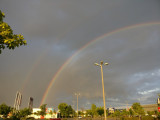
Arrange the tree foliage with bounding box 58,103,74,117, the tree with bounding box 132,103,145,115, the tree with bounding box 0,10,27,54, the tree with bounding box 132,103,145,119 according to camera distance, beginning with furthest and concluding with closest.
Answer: the tree foliage with bounding box 58,103,74,117 → the tree with bounding box 132,103,145,115 → the tree with bounding box 132,103,145,119 → the tree with bounding box 0,10,27,54

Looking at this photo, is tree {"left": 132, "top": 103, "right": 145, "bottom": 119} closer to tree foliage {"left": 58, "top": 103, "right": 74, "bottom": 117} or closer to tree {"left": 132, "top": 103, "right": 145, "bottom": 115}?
tree {"left": 132, "top": 103, "right": 145, "bottom": 115}

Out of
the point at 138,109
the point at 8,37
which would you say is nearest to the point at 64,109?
the point at 138,109

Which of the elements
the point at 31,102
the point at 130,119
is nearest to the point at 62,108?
the point at 130,119

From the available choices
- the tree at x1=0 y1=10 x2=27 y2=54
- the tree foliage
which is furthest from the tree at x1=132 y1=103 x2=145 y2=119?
the tree at x1=0 y1=10 x2=27 y2=54

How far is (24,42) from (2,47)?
0.98 metres

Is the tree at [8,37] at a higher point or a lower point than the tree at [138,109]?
higher

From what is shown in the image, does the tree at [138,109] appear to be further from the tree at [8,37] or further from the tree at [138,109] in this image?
the tree at [8,37]

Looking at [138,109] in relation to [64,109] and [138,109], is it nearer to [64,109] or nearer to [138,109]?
[138,109]

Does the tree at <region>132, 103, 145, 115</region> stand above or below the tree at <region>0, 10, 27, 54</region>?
below

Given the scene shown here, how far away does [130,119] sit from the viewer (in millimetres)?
37969

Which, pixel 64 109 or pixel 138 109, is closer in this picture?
pixel 138 109

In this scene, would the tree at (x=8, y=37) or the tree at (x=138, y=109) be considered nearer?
the tree at (x=8, y=37)

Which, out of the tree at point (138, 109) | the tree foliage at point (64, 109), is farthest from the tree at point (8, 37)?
the tree foliage at point (64, 109)

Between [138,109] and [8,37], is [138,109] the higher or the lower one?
the lower one
